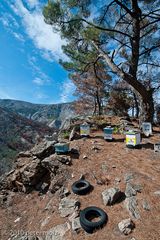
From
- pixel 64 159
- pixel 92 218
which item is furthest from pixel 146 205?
pixel 64 159

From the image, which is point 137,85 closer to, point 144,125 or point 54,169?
point 144,125

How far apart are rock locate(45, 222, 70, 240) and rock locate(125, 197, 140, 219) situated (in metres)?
1.37

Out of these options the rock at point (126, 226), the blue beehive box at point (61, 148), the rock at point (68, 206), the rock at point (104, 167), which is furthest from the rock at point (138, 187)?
the blue beehive box at point (61, 148)

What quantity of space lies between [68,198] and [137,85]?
713 cm

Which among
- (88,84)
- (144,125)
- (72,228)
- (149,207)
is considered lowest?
(72,228)

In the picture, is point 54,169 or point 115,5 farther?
point 115,5

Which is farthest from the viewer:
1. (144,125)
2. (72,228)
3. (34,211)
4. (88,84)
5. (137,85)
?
(88,84)

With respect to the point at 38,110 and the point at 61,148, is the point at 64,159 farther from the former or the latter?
the point at 38,110

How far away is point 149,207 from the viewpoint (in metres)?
3.89

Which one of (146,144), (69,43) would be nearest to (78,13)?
(69,43)

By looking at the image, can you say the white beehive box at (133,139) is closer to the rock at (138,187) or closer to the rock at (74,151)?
the rock at (74,151)

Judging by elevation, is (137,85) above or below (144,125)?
above

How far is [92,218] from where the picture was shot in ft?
12.9

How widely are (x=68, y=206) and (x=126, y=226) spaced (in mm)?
1612
